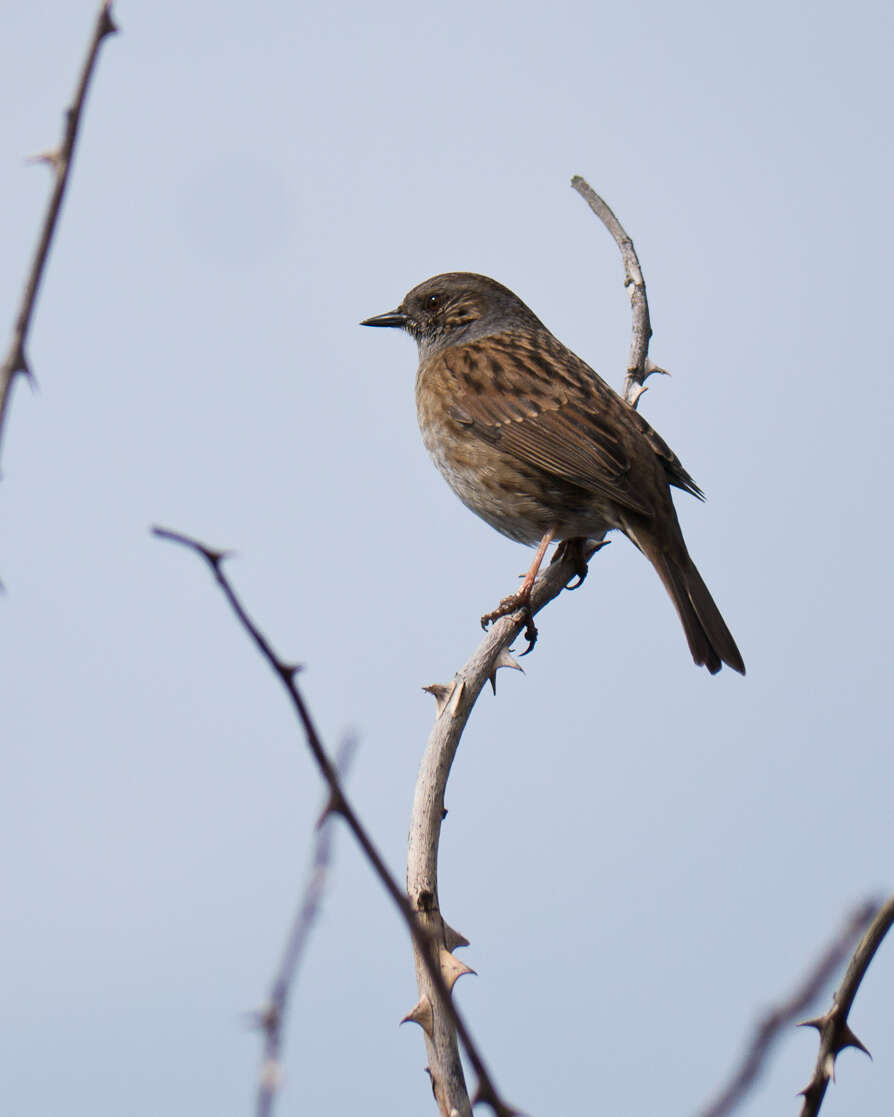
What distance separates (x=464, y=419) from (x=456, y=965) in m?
4.12

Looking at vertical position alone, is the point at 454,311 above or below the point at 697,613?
above

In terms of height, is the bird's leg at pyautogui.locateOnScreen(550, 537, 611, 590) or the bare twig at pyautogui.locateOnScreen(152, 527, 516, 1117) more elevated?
the bird's leg at pyautogui.locateOnScreen(550, 537, 611, 590)

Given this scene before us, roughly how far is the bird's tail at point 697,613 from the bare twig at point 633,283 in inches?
37.9

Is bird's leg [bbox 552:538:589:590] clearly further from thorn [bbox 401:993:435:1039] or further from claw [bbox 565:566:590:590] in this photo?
thorn [bbox 401:993:435:1039]

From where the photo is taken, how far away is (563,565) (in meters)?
5.91

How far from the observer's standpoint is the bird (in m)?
5.47

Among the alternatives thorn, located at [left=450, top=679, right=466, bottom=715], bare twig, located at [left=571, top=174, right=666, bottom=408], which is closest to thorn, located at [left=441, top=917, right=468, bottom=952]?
thorn, located at [left=450, top=679, right=466, bottom=715]

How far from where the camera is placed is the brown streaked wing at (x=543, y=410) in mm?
5691

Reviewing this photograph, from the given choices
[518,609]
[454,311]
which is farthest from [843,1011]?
[454,311]

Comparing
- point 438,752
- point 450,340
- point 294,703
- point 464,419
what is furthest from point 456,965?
point 450,340

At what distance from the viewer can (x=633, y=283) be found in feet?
19.5

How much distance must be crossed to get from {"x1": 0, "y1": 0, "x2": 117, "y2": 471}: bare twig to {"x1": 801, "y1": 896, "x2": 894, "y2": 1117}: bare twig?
106cm

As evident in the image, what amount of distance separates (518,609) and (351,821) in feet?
13.3

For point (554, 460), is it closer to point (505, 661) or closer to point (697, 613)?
point (697, 613)
